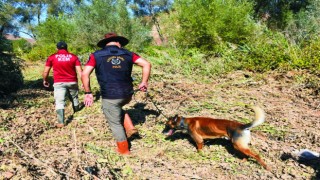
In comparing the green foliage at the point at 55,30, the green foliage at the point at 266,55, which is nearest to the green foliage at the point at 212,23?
the green foliage at the point at 266,55

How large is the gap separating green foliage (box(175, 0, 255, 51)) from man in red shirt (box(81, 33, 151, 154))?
10.3 metres

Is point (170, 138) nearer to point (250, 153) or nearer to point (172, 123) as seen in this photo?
point (172, 123)

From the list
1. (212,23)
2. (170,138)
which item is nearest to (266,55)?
(212,23)

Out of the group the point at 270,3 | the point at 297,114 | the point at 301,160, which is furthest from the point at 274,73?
the point at 270,3

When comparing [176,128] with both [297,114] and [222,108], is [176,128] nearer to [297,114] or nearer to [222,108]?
[222,108]

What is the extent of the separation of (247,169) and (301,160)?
84cm

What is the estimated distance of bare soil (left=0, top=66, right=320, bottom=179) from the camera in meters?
3.84

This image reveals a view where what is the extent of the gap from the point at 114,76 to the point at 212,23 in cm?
1134

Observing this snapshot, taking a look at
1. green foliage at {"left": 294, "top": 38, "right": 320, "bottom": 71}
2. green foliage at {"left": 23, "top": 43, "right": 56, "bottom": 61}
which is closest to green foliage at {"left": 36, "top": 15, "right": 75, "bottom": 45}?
green foliage at {"left": 23, "top": 43, "right": 56, "bottom": 61}

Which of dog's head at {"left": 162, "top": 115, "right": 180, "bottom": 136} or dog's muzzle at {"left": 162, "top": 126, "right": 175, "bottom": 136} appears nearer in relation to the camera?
dog's head at {"left": 162, "top": 115, "right": 180, "bottom": 136}

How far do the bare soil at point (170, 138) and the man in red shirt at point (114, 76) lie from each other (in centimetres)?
53

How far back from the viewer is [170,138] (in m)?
5.02

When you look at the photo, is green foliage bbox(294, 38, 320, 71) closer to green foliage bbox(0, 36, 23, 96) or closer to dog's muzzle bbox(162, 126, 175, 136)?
dog's muzzle bbox(162, 126, 175, 136)

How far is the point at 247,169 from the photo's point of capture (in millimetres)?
3973
